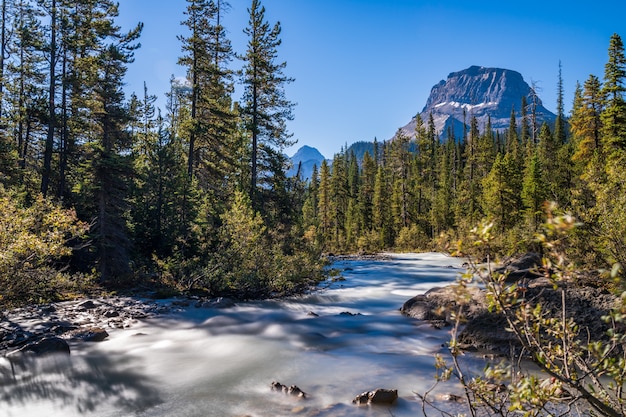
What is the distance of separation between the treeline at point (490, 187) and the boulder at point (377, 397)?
291 inches

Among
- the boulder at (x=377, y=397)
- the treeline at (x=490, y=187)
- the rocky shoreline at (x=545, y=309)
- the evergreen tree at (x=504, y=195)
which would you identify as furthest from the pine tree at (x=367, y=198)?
the boulder at (x=377, y=397)

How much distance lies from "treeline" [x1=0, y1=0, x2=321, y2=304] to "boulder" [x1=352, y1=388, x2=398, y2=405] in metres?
8.35

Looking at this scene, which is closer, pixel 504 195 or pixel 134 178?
pixel 134 178

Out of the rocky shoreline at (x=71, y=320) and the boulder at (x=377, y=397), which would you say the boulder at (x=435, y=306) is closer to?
the boulder at (x=377, y=397)

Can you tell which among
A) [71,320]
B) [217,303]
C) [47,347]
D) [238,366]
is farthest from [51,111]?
[238,366]

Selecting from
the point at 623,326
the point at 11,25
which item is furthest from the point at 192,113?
the point at 623,326

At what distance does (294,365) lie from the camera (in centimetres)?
991

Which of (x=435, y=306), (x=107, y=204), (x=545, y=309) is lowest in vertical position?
(x=435, y=306)

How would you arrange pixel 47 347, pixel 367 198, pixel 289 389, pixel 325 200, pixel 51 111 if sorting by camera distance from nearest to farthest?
pixel 289 389 < pixel 47 347 < pixel 51 111 < pixel 325 200 < pixel 367 198

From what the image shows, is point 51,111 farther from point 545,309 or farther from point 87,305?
point 545,309

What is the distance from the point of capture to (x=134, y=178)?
2198 cm

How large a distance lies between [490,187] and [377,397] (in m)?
39.8

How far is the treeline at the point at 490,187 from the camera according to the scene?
29.7 metres

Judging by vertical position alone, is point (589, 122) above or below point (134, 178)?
above
